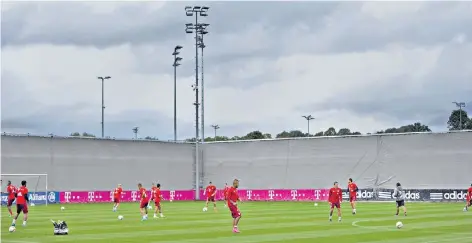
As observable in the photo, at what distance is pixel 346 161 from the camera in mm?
84750

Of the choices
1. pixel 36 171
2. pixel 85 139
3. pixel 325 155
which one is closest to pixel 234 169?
pixel 325 155

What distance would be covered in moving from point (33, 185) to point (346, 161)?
3289cm

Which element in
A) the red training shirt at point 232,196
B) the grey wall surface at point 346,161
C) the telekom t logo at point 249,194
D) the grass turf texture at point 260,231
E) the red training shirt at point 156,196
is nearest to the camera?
the grass turf texture at point 260,231

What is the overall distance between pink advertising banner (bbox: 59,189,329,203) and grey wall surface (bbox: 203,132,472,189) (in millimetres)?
2500

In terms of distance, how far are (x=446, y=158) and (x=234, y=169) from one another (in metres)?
26.3

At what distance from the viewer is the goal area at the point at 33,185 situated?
73.2m

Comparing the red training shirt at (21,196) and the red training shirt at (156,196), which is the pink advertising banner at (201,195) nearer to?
the red training shirt at (156,196)

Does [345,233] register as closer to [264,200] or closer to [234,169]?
[264,200]

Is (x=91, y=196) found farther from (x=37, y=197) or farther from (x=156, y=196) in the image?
(x=156, y=196)

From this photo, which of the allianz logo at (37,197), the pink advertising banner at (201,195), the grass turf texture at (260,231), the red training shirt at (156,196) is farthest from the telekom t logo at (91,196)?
the grass turf texture at (260,231)

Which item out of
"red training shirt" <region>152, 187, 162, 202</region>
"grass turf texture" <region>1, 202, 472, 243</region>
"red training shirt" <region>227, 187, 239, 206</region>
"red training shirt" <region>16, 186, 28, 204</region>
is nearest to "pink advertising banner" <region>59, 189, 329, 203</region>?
"red training shirt" <region>152, 187, 162, 202</region>

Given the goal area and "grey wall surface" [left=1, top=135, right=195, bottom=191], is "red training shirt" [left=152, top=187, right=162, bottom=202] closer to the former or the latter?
the goal area

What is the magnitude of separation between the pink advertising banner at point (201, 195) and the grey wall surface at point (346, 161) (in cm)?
250

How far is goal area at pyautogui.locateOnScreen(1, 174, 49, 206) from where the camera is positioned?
240 ft
